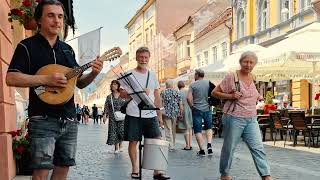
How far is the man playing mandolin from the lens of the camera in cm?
412

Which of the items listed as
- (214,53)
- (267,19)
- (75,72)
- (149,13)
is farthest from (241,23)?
(149,13)

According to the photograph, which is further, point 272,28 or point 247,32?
point 247,32

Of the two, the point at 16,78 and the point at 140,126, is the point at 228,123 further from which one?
the point at 16,78

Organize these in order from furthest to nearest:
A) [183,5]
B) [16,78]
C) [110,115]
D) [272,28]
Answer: [183,5] < [272,28] < [110,115] < [16,78]

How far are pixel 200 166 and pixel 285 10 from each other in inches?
739

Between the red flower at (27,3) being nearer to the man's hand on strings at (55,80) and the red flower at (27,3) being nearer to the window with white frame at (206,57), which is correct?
the man's hand on strings at (55,80)

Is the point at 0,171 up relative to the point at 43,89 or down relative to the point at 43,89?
down

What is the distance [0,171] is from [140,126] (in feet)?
Result: 7.14

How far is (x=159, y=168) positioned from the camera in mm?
7629

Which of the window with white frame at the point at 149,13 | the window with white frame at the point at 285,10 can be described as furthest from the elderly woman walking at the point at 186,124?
the window with white frame at the point at 149,13

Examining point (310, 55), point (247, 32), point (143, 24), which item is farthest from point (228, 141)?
point (143, 24)

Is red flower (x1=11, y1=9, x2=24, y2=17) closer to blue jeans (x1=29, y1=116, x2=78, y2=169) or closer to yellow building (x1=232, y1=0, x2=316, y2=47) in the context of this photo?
blue jeans (x1=29, y1=116, x2=78, y2=169)

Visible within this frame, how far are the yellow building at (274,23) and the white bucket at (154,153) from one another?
18.4 m

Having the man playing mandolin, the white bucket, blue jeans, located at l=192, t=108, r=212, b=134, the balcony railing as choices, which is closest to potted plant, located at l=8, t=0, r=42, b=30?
the white bucket
